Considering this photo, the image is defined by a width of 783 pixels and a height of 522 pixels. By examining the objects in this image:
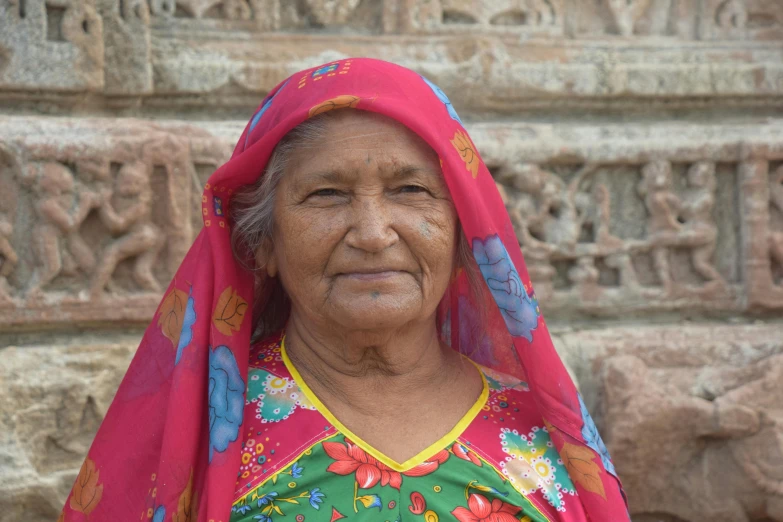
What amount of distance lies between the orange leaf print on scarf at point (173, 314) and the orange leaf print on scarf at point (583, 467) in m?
0.87

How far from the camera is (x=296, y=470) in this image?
5.81 ft

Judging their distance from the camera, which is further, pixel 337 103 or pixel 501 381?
pixel 501 381

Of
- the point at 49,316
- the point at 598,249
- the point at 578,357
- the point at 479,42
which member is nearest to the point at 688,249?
the point at 598,249

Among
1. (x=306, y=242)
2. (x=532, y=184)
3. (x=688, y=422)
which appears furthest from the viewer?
(x=532, y=184)

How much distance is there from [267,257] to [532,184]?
1163mm

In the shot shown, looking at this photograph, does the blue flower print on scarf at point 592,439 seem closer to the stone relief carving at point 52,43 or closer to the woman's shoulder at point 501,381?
the woman's shoulder at point 501,381

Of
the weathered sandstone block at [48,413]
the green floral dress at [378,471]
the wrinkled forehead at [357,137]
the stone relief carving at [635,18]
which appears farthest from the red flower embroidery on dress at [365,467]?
the stone relief carving at [635,18]

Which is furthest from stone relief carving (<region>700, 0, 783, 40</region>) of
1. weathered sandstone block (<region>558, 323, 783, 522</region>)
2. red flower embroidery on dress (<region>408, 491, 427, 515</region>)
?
red flower embroidery on dress (<region>408, 491, 427, 515</region>)

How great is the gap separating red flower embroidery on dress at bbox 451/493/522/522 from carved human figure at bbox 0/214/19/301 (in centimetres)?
151

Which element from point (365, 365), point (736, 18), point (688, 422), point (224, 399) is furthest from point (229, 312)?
point (736, 18)

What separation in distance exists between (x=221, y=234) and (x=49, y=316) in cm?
92

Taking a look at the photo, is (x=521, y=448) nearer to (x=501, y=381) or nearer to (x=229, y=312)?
(x=501, y=381)

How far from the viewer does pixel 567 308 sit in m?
3.01

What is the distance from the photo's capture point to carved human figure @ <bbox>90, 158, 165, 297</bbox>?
2588 mm
